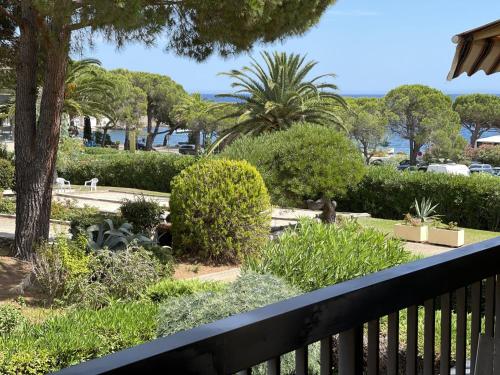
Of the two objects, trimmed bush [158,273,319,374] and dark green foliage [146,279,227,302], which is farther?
dark green foliage [146,279,227,302]

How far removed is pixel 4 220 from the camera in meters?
15.3

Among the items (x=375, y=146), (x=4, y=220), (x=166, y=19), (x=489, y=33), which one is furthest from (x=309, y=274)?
(x=375, y=146)

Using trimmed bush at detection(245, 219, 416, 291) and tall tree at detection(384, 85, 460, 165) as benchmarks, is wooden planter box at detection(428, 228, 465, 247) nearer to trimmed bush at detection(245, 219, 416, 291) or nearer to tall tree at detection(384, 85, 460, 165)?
trimmed bush at detection(245, 219, 416, 291)

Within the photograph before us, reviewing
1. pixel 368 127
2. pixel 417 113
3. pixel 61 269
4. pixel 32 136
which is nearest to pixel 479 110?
pixel 417 113

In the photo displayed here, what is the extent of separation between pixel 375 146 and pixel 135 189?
84.2ft

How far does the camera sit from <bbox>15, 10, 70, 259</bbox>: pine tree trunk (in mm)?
10383

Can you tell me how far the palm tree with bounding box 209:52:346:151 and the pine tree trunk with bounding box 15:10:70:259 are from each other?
10535 millimetres

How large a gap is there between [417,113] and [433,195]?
30.5 metres

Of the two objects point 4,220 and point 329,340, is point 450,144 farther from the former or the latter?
point 329,340

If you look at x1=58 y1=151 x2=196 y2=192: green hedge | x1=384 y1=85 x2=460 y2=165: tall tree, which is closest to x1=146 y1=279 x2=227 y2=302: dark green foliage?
x1=58 y1=151 x2=196 y2=192: green hedge

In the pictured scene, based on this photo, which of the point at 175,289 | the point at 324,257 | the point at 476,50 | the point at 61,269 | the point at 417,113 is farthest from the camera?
the point at 417,113

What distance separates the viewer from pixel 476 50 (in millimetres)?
3850

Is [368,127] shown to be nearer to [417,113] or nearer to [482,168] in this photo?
[417,113]

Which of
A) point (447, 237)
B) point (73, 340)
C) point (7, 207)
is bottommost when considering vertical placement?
point (447, 237)
